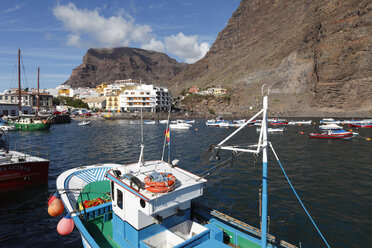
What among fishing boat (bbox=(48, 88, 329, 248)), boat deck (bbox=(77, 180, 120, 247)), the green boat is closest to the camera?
fishing boat (bbox=(48, 88, 329, 248))

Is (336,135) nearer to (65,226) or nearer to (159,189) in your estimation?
(159,189)

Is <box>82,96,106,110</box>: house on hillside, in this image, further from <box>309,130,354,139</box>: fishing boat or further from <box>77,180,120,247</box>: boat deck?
<box>77,180,120,247</box>: boat deck

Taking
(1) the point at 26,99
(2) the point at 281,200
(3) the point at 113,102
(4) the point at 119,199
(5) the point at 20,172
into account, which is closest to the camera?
(4) the point at 119,199

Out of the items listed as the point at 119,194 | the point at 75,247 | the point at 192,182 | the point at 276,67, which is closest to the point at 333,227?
the point at 192,182

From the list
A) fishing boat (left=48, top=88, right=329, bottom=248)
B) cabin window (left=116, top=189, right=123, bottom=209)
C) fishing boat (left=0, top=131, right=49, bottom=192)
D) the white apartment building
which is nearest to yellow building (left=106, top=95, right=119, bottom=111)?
the white apartment building

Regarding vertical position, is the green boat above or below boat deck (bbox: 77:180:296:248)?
above

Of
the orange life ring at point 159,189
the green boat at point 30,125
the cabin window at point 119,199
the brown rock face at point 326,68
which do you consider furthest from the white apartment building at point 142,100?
the orange life ring at point 159,189

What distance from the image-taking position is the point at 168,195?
7.42 m

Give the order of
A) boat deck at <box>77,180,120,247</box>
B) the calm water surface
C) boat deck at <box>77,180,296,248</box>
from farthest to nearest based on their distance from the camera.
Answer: the calm water surface < boat deck at <box>77,180,120,247</box> < boat deck at <box>77,180,296,248</box>

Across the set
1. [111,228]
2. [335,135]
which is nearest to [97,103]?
[335,135]

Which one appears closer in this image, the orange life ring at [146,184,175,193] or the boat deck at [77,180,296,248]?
the orange life ring at [146,184,175,193]

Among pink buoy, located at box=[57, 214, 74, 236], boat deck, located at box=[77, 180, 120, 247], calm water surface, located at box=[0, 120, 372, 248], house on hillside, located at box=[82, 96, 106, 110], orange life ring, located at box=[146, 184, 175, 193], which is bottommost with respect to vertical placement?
calm water surface, located at box=[0, 120, 372, 248]

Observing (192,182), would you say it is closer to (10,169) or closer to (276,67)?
(10,169)

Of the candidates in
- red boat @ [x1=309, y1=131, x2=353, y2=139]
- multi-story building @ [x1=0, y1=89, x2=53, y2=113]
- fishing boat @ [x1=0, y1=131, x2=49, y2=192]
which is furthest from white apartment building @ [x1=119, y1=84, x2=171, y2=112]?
fishing boat @ [x1=0, y1=131, x2=49, y2=192]
